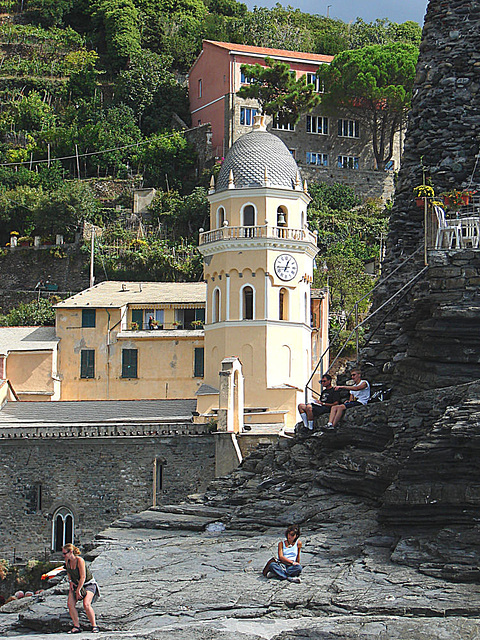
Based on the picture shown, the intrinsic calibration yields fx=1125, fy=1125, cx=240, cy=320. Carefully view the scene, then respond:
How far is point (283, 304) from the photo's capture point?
44.0 m

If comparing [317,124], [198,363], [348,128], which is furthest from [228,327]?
[348,128]

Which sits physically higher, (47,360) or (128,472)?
(47,360)

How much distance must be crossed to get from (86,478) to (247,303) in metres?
9.45

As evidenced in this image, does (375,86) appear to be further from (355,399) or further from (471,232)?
(471,232)

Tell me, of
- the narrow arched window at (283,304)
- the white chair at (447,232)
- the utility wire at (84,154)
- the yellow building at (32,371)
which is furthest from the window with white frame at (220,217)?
the utility wire at (84,154)

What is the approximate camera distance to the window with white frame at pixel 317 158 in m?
77.8

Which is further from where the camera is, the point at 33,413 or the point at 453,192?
the point at 33,413

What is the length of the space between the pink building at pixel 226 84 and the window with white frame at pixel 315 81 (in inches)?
2.8

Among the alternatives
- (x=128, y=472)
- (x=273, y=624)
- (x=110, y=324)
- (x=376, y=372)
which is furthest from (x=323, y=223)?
(x=273, y=624)

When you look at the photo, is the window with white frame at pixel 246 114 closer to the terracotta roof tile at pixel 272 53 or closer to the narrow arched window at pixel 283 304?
the terracotta roof tile at pixel 272 53

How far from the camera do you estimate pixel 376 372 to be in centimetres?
2177

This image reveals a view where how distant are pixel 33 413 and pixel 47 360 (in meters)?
5.06

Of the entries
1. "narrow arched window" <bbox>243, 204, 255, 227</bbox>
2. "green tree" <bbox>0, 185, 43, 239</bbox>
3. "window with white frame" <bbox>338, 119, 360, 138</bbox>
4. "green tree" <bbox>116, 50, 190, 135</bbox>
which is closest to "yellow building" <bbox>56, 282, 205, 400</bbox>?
"narrow arched window" <bbox>243, 204, 255, 227</bbox>

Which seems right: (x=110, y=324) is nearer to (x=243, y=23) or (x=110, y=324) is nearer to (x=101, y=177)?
(x=101, y=177)
